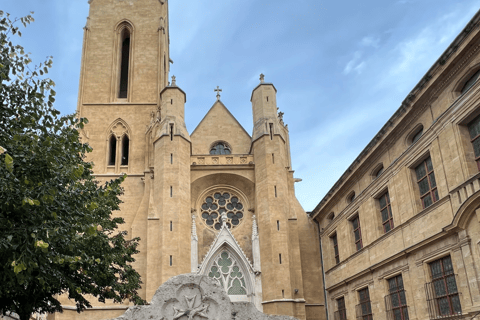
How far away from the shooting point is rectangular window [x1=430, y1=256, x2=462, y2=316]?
13.1 metres

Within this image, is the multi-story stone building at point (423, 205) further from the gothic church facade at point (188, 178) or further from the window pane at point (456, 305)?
the gothic church facade at point (188, 178)

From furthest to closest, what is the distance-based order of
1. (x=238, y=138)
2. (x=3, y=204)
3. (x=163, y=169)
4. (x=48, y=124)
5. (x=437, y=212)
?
(x=238, y=138)
(x=163, y=169)
(x=437, y=212)
(x=48, y=124)
(x=3, y=204)

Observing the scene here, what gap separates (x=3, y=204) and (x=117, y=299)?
806 cm

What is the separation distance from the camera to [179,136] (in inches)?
1060

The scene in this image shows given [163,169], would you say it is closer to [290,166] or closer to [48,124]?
[290,166]

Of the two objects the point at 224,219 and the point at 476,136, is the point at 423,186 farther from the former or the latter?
the point at 224,219

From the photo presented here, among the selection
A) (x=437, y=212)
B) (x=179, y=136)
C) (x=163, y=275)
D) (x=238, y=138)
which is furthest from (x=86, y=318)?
(x=437, y=212)

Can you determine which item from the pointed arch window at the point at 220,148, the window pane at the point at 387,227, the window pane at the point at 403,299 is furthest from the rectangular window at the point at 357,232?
the pointed arch window at the point at 220,148

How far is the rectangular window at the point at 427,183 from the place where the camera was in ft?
48.0

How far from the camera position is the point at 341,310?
2262 centimetres

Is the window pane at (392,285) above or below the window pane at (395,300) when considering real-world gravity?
above

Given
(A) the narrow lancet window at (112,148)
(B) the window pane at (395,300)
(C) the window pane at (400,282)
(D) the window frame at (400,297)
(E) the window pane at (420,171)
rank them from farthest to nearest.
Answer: (A) the narrow lancet window at (112,148)
(B) the window pane at (395,300)
(C) the window pane at (400,282)
(D) the window frame at (400,297)
(E) the window pane at (420,171)

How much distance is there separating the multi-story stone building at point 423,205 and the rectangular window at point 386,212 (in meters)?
0.04

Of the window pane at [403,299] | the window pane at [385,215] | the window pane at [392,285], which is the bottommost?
the window pane at [403,299]
